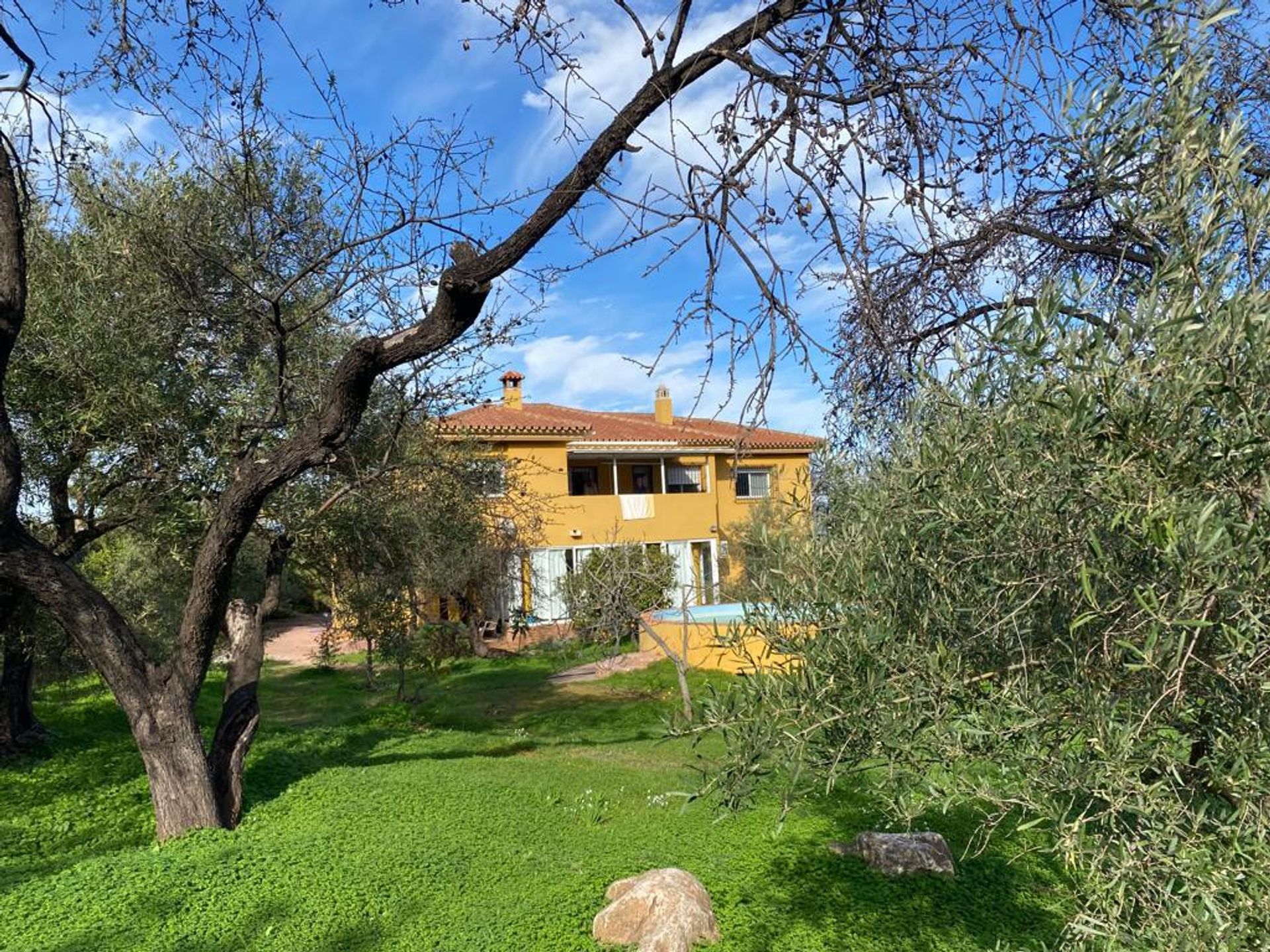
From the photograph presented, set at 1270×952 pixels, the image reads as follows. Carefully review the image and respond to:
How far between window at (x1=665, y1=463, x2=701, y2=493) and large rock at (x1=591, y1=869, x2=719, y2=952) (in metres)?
23.0

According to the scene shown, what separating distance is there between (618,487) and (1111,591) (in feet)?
84.0

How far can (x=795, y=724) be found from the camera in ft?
8.20

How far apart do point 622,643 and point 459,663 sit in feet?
12.3

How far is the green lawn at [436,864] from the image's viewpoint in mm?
5301

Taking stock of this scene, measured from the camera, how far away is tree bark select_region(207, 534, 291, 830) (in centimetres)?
721

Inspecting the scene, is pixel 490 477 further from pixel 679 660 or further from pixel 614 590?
pixel 679 660

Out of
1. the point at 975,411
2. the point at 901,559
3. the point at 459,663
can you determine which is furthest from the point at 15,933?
the point at 459,663

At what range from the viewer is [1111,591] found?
2.17m

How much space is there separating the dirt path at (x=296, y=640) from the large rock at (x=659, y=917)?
12710 mm

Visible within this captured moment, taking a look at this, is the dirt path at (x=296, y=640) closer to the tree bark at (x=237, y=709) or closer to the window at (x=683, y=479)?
the tree bark at (x=237, y=709)

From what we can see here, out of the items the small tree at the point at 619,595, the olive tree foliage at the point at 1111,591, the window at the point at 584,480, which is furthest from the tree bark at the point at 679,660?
the window at the point at 584,480

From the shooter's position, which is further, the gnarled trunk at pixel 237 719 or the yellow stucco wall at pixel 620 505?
the yellow stucco wall at pixel 620 505

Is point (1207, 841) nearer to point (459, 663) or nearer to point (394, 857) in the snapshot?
point (394, 857)

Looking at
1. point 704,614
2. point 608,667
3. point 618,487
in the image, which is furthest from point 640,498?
point 608,667
